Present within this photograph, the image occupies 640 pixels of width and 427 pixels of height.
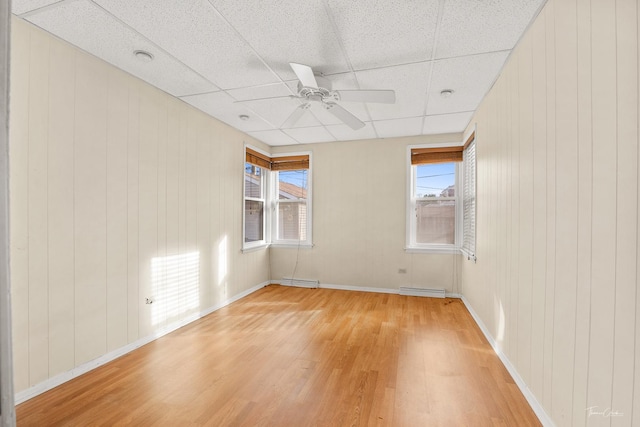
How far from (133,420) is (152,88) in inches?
111

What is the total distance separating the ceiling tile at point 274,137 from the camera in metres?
4.54

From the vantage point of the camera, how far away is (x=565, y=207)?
1572 millimetres

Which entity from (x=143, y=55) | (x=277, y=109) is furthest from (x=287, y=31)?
(x=277, y=109)

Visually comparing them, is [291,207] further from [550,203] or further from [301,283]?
[550,203]

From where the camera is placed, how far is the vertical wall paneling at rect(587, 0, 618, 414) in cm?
125

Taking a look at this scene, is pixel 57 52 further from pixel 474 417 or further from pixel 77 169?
pixel 474 417

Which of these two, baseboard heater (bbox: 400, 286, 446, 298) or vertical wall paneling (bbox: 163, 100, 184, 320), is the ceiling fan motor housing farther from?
baseboard heater (bbox: 400, 286, 446, 298)

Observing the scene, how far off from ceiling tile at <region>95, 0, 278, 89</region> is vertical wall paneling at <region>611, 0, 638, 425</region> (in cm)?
212

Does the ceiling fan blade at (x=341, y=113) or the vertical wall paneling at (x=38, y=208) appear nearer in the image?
the vertical wall paneling at (x=38, y=208)

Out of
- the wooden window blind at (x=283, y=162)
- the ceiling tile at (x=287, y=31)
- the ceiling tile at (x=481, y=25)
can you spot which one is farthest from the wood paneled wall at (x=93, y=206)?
the ceiling tile at (x=481, y=25)

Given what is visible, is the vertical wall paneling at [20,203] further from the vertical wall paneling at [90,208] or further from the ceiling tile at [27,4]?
the vertical wall paneling at [90,208]

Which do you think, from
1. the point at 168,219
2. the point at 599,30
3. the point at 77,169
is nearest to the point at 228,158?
the point at 168,219

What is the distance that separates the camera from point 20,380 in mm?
1975

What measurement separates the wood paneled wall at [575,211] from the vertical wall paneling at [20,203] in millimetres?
3287
